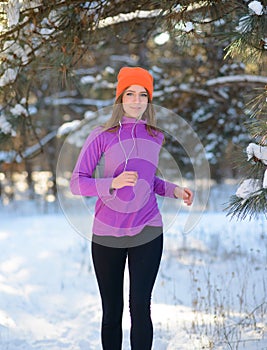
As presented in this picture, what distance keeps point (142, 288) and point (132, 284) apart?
56mm

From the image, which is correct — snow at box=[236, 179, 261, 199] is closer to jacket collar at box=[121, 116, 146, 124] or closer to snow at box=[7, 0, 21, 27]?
jacket collar at box=[121, 116, 146, 124]

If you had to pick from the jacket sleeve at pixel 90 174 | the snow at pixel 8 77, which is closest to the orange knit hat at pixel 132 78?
the jacket sleeve at pixel 90 174

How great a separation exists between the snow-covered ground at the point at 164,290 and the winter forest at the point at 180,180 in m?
0.01

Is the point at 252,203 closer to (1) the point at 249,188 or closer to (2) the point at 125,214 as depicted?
(1) the point at 249,188

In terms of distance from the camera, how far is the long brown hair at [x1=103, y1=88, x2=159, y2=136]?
2717 millimetres

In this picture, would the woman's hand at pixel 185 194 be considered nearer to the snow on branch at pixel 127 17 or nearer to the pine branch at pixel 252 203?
the pine branch at pixel 252 203

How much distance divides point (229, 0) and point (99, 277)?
1845 mm

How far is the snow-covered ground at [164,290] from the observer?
3672mm

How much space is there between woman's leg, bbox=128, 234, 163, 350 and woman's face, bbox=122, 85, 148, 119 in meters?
0.64

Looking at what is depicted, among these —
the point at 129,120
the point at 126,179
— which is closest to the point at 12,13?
the point at 129,120

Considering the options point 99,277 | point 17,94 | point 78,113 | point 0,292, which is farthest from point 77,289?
point 78,113

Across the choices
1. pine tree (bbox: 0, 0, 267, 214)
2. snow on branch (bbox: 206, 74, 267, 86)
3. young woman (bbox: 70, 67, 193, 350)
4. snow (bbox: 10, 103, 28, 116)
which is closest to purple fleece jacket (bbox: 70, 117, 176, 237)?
young woman (bbox: 70, 67, 193, 350)

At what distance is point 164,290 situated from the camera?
4.84m

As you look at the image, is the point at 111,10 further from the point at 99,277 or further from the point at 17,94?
the point at 99,277
